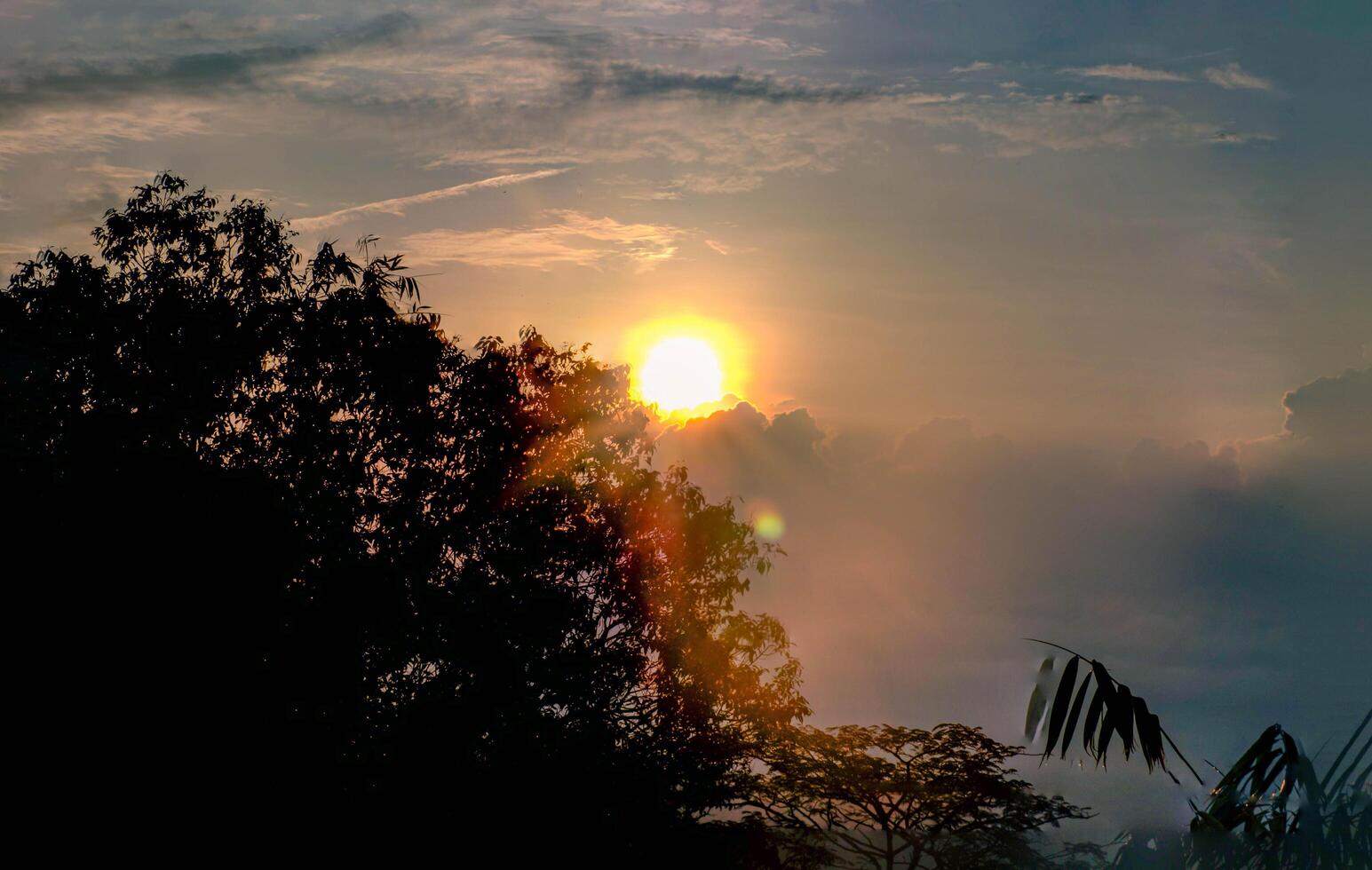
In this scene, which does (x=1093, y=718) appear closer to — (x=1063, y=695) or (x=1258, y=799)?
(x=1063, y=695)

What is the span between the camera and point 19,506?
19.2m

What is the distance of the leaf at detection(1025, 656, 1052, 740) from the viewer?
245 inches

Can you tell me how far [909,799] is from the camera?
33.6m

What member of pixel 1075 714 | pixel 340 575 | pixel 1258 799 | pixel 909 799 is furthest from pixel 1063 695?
pixel 909 799

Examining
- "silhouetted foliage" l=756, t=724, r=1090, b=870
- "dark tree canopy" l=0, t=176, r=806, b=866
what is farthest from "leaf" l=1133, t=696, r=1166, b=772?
"silhouetted foliage" l=756, t=724, r=1090, b=870

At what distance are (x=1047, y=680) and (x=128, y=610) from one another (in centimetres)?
1618

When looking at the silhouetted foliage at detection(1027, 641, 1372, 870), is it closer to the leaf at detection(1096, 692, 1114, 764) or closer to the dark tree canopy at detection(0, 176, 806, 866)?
the leaf at detection(1096, 692, 1114, 764)

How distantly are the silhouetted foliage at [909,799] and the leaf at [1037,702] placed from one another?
26960 mm

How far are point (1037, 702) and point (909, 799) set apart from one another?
95.3ft

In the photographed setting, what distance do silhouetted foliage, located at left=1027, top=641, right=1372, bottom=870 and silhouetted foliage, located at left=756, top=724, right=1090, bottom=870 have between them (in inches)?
1002

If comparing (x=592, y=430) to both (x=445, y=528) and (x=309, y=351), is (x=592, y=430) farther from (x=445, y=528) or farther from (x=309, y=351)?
(x=309, y=351)

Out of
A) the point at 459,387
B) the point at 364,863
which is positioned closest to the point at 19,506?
the point at 364,863

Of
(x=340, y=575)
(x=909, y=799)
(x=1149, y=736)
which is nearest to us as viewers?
(x=1149, y=736)

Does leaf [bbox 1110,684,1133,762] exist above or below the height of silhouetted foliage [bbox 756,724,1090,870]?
below
